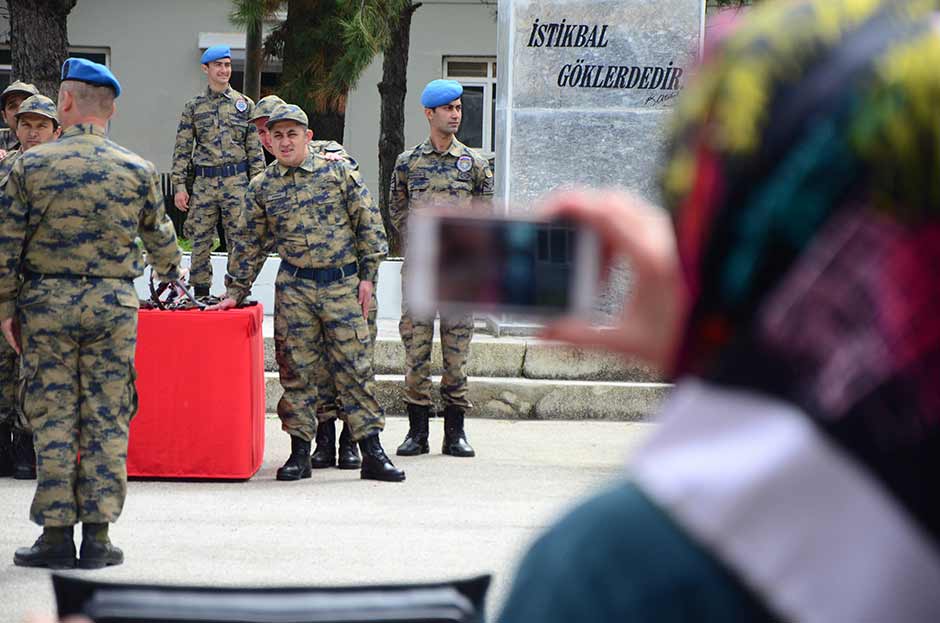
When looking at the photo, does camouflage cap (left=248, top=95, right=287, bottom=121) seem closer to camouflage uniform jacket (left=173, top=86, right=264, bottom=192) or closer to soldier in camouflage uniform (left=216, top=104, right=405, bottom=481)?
soldier in camouflage uniform (left=216, top=104, right=405, bottom=481)

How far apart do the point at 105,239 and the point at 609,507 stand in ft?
15.7

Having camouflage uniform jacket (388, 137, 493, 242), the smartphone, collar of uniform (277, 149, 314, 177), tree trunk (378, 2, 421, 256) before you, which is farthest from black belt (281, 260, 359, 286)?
tree trunk (378, 2, 421, 256)

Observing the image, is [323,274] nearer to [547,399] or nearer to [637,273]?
[547,399]

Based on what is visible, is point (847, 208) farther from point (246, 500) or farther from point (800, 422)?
point (246, 500)

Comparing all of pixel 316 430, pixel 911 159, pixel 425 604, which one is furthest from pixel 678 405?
pixel 316 430

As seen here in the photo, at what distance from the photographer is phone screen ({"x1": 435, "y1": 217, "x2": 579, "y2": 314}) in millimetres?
1152

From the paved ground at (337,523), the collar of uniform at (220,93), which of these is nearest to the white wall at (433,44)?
the collar of uniform at (220,93)

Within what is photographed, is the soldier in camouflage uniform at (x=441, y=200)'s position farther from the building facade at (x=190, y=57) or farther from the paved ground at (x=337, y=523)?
the building facade at (x=190, y=57)

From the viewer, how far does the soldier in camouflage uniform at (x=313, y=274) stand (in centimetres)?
736

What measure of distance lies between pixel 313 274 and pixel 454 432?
4.91ft

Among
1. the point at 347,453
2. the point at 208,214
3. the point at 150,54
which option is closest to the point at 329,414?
the point at 347,453

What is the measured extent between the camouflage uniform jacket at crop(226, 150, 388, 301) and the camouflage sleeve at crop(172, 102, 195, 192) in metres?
4.10

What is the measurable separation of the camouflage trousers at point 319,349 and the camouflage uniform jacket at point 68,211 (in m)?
1.86

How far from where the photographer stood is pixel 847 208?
3.12 ft
